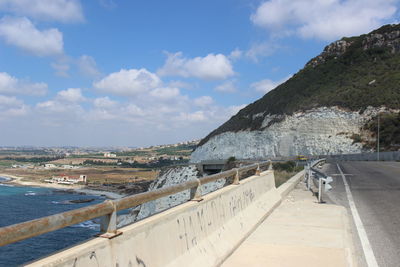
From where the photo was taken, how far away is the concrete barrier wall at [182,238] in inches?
131

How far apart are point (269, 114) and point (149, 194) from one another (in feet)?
272

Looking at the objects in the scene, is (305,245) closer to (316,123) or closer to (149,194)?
(149,194)

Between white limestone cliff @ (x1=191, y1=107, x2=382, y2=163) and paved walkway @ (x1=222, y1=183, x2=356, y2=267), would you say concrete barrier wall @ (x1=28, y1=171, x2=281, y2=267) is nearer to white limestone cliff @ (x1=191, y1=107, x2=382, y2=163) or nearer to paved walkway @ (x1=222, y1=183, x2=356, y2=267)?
paved walkway @ (x1=222, y1=183, x2=356, y2=267)

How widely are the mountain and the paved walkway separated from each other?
5822cm

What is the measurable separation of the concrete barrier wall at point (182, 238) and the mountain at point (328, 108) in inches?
2412

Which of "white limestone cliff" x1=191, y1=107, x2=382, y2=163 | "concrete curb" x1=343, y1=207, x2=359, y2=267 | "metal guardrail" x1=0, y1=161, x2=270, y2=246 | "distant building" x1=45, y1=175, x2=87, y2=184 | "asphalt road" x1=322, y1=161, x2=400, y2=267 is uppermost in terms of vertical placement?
"white limestone cliff" x1=191, y1=107, x2=382, y2=163

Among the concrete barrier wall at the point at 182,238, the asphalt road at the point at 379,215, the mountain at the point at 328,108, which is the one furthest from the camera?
the mountain at the point at 328,108

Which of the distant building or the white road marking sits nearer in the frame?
the white road marking

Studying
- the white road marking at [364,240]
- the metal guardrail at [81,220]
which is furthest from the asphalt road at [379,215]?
the metal guardrail at [81,220]

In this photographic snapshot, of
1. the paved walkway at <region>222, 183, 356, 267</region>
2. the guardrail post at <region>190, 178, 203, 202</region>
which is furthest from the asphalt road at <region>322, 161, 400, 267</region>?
the guardrail post at <region>190, 178, 203, 202</region>

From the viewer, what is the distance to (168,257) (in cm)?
446

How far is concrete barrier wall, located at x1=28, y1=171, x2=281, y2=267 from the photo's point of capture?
131 inches

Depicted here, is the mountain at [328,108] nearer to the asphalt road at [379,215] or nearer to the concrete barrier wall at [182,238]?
the asphalt road at [379,215]

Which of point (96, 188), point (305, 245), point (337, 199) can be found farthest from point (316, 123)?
point (96, 188)
